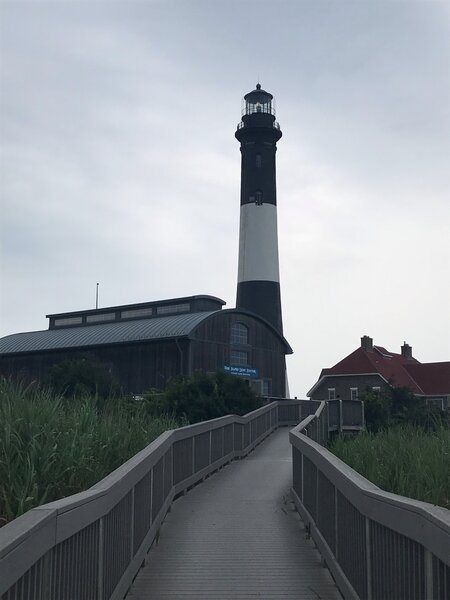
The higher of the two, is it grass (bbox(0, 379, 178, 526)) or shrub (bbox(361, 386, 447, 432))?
shrub (bbox(361, 386, 447, 432))

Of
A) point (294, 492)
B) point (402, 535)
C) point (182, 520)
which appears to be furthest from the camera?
point (294, 492)

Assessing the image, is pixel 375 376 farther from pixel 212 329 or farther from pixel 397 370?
pixel 212 329

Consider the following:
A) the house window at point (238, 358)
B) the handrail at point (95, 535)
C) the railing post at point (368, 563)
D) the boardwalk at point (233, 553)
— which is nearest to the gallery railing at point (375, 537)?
the railing post at point (368, 563)

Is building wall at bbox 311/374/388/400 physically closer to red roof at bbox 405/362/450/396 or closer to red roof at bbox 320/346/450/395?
red roof at bbox 320/346/450/395

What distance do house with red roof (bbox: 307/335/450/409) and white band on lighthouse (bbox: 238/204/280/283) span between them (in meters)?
8.69

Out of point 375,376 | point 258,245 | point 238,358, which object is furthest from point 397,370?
point 238,358

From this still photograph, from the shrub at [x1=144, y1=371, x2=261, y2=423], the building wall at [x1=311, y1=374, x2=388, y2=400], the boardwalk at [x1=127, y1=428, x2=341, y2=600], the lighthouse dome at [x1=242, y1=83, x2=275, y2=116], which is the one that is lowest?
the boardwalk at [x1=127, y1=428, x2=341, y2=600]

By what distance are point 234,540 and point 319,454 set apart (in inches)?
67.5

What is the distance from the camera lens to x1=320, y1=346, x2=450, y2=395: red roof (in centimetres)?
5362

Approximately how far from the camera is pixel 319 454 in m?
7.94

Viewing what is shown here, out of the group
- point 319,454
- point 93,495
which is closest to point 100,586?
point 93,495

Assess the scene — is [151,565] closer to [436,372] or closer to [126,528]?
[126,528]

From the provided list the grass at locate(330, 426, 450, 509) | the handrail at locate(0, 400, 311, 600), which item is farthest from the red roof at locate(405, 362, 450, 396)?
the handrail at locate(0, 400, 311, 600)

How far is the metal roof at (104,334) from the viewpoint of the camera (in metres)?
42.8
